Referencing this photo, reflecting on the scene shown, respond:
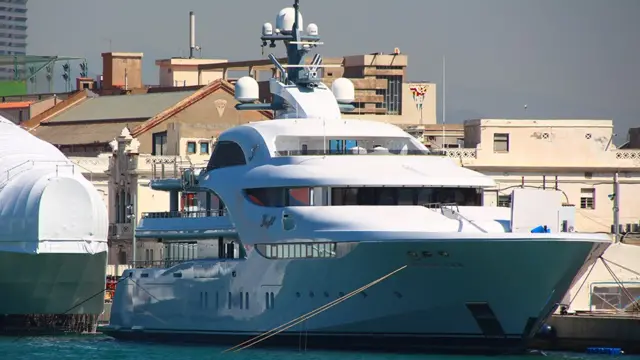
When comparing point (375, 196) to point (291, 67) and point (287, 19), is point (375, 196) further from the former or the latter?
point (287, 19)

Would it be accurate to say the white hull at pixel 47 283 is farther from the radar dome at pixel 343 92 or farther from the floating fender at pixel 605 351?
the floating fender at pixel 605 351

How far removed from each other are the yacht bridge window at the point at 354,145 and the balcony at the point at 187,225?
10.3 feet

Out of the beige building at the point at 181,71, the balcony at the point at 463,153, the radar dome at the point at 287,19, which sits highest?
the beige building at the point at 181,71

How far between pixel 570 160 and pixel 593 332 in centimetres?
3344

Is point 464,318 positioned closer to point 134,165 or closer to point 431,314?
point 431,314

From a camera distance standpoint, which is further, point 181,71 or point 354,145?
point 181,71

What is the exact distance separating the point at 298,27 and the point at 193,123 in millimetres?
42010

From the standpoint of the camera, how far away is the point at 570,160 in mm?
95438

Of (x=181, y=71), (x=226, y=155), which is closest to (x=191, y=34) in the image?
(x=181, y=71)

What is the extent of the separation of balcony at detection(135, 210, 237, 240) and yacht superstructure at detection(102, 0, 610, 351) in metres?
0.09

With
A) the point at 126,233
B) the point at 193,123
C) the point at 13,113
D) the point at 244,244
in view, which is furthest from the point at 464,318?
the point at 13,113

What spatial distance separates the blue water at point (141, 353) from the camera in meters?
59.4

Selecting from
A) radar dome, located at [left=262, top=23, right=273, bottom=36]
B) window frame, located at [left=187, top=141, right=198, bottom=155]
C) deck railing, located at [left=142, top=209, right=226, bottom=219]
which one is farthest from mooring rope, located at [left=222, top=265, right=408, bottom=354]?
window frame, located at [left=187, top=141, right=198, bottom=155]

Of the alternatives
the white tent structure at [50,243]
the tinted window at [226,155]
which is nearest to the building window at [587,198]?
the white tent structure at [50,243]
